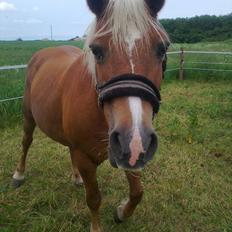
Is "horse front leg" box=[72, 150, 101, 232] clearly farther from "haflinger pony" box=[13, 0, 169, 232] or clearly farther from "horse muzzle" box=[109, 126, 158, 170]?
"horse muzzle" box=[109, 126, 158, 170]

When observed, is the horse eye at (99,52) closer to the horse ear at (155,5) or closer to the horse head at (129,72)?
the horse head at (129,72)

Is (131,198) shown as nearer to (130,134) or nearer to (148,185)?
(148,185)

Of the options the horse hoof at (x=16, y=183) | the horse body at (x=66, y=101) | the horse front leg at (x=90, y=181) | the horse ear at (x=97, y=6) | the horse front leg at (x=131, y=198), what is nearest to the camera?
the horse ear at (x=97, y=6)

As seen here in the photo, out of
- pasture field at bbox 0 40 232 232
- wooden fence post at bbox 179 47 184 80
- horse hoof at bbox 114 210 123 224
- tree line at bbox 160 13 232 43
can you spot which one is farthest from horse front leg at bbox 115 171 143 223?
tree line at bbox 160 13 232 43

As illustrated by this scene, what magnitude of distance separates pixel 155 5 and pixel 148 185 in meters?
2.17

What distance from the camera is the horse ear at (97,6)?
196cm

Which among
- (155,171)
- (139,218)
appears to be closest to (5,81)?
(155,171)

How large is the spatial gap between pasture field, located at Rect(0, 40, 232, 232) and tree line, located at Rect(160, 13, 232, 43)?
23.9 m

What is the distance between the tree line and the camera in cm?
2864

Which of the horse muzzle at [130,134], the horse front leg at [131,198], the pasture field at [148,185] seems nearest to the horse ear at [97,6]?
the horse muzzle at [130,134]

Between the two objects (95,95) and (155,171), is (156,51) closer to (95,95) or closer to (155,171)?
(95,95)

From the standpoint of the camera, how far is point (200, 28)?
98.8ft

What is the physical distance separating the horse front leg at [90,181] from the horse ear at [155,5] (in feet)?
3.67

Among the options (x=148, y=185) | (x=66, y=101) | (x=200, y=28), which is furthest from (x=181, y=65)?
(x=200, y=28)
